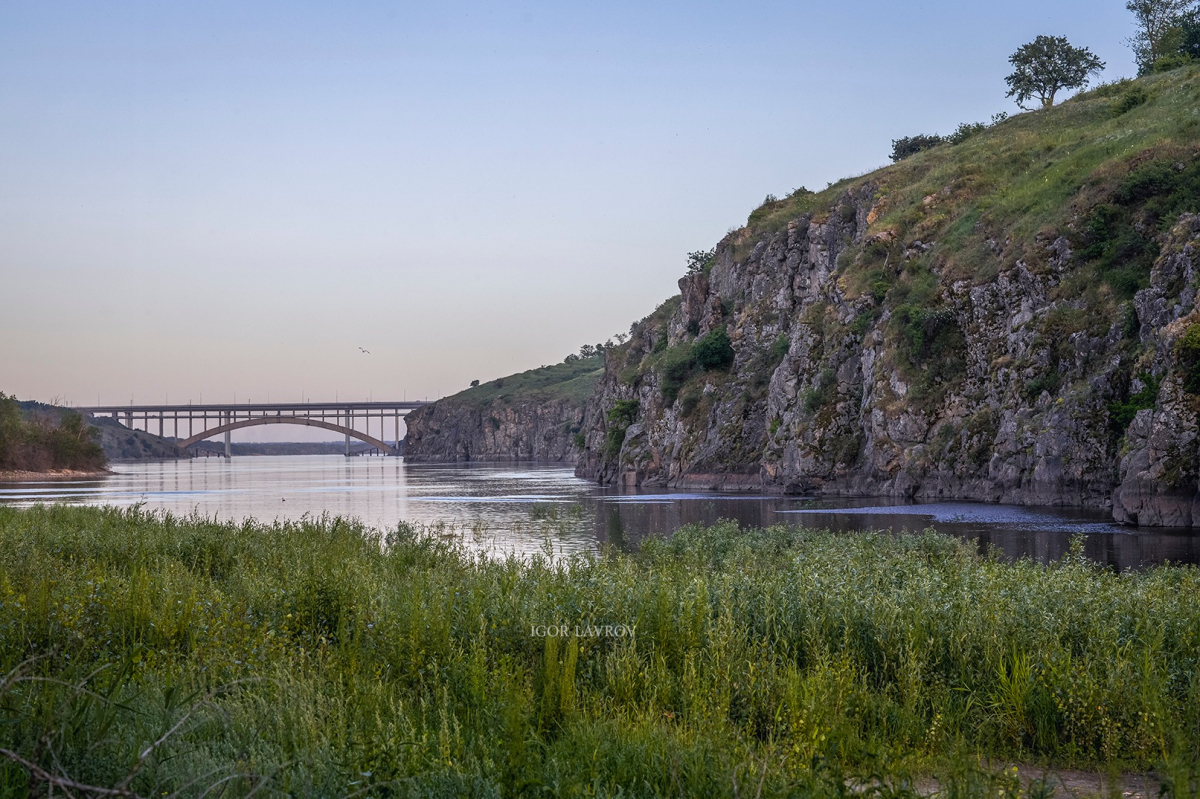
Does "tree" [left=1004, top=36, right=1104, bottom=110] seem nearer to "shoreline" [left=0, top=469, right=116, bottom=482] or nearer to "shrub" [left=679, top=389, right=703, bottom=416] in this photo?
"shrub" [left=679, top=389, right=703, bottom=416]

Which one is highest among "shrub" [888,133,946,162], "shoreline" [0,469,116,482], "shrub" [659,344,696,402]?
"shrub" [888,133,946,162]

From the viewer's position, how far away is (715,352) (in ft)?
278

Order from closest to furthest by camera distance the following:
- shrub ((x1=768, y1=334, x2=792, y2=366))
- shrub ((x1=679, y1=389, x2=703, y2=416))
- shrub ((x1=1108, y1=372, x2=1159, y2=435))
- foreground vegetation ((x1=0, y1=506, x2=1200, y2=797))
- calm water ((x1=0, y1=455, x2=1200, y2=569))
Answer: foreground vegetation ((x1=0, y1=506, x2=1200, y2=797)) < calm water ((x1=0, y1=455, x2=1200, y2=569)) < shrub ((x1=1108, y1=372, x2=1159, y2=435)) < shrub ((x1=768, y1=334, x2=792, y2=366)) < shrub ((x1=679, y1=389, x2=703, y2=416))

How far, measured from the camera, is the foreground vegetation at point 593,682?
7.36m

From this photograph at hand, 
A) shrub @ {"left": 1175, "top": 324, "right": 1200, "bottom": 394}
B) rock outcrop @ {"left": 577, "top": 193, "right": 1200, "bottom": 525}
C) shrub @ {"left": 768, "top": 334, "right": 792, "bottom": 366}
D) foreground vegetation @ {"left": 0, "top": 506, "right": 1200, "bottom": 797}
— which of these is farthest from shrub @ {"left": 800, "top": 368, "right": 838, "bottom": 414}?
foreground vegetation @ {"left": 0, "top": 506, "right": 1200, "bottom": 797}

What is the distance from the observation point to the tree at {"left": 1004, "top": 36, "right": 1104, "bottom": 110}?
4141 inches

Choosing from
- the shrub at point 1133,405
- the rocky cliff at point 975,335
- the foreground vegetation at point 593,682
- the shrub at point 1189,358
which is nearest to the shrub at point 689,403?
the rocky cliff at point 975,335

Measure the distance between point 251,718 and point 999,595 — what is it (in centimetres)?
953

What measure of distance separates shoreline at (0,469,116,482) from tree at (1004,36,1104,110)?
11546 cm

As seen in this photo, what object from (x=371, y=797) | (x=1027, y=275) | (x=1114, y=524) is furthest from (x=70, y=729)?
(x=1027, y=275)

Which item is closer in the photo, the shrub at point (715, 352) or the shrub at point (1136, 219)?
the shrub at point (1136, 219)

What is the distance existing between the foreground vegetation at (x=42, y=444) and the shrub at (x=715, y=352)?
76419 millimetres

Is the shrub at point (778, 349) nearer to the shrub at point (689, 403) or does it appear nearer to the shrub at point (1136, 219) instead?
the shrub at point (689, 403)

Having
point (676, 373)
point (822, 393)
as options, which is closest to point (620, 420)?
point (676, 373)
